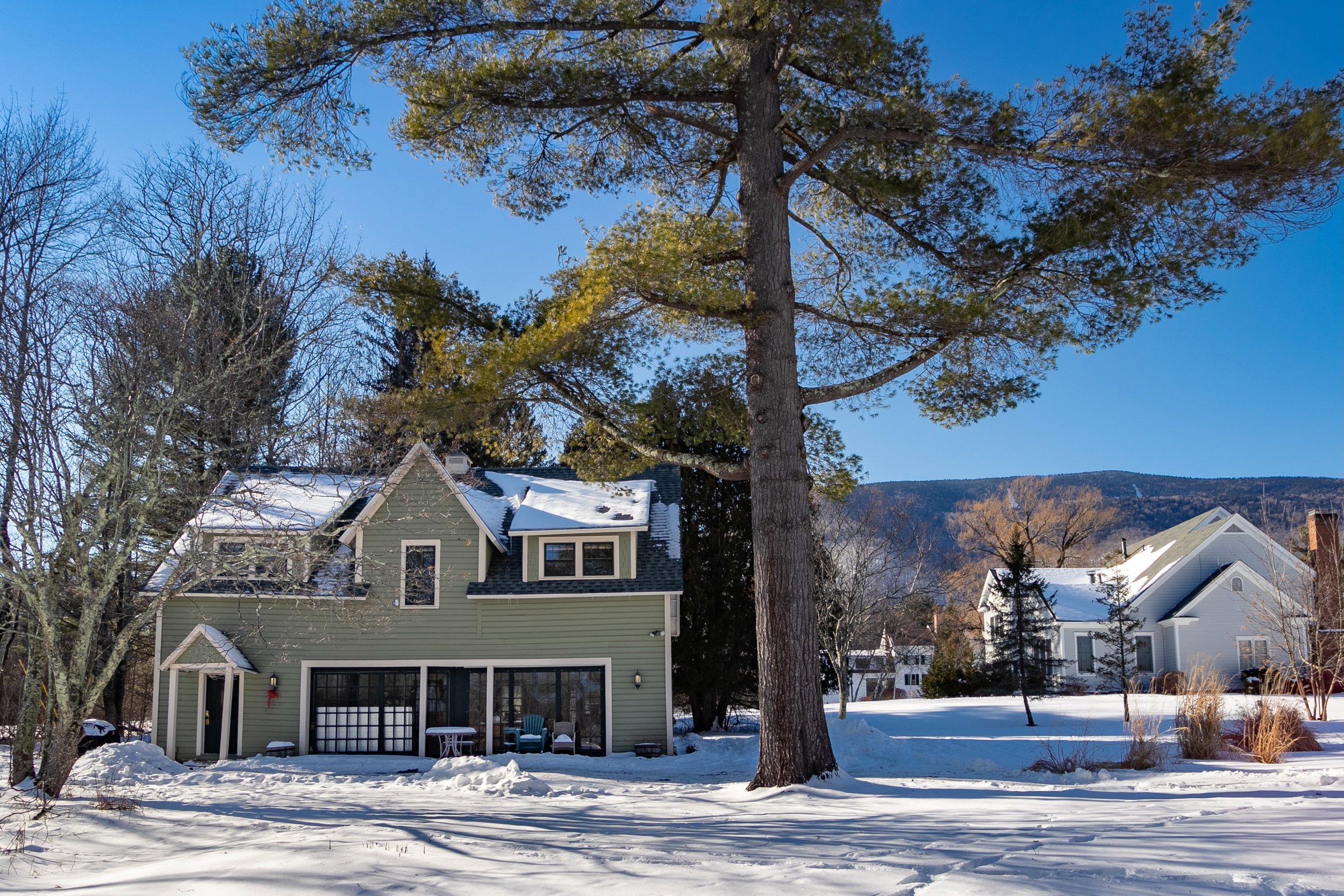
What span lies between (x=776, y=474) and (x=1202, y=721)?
663cm

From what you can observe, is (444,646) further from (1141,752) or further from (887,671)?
(887,671)

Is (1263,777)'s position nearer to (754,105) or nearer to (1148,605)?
(754,105)

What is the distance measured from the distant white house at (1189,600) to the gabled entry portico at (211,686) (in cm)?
2276

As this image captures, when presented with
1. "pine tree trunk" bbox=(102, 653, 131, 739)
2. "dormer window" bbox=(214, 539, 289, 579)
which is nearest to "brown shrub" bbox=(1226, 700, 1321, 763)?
"dormer window" bbox=(214, 539, 289, 579)

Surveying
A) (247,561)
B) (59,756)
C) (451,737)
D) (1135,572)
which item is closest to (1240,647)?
(1135,572)

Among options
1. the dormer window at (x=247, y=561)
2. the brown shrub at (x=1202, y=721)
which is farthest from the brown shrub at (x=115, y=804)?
the brown shrub at (x=1202, y=721)

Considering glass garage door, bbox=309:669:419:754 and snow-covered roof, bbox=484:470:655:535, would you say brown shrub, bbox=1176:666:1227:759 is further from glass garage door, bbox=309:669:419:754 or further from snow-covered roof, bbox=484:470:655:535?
glass garage door, bbox=309:669:419:754

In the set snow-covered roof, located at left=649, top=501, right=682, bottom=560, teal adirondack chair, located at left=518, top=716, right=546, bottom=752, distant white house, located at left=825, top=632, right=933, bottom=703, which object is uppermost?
snow-covered roof, located at left=649, top=501, right=682, bottom=560

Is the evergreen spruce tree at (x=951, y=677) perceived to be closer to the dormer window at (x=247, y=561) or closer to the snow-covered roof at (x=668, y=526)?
the snow-covered roof at (x=668, y=526)

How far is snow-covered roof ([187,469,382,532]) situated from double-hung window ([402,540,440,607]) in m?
1.66

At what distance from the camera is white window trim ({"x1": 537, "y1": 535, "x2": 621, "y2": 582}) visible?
61.4 ft

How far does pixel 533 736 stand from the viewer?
18141 millimetres

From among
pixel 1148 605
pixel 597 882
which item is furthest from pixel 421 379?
pixel 1148 605

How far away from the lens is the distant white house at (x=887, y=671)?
37.1 meters
